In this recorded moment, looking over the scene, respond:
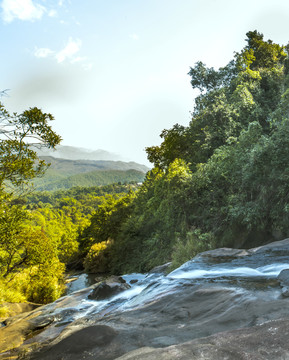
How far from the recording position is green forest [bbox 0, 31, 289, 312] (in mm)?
11031

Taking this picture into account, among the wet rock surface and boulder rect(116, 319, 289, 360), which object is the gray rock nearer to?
the wet rock surface

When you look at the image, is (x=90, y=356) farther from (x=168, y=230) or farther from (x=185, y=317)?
(x=168, y=230)

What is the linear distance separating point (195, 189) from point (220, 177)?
202 centimetres

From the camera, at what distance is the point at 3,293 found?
16578mm

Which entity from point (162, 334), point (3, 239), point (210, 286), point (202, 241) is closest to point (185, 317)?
point (162, 334)

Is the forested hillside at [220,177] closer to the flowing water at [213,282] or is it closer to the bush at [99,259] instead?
the bush at [99,259]

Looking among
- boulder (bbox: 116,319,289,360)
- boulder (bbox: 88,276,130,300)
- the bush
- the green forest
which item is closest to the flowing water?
boulder (bbox: 88,276,130,300)

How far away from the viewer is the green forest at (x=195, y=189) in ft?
36.2

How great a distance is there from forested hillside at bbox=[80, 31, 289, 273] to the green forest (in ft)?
0.25

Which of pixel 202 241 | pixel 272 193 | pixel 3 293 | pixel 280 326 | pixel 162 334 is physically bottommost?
pixel 3 293

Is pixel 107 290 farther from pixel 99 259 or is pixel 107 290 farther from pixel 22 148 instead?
Result: pixel 99 259

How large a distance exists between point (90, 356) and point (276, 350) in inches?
101

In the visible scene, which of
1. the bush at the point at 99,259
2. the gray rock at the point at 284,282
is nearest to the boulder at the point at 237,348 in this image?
the gray rock at the point at 284,282

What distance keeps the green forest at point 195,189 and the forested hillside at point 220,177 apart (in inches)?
→ 3.0
